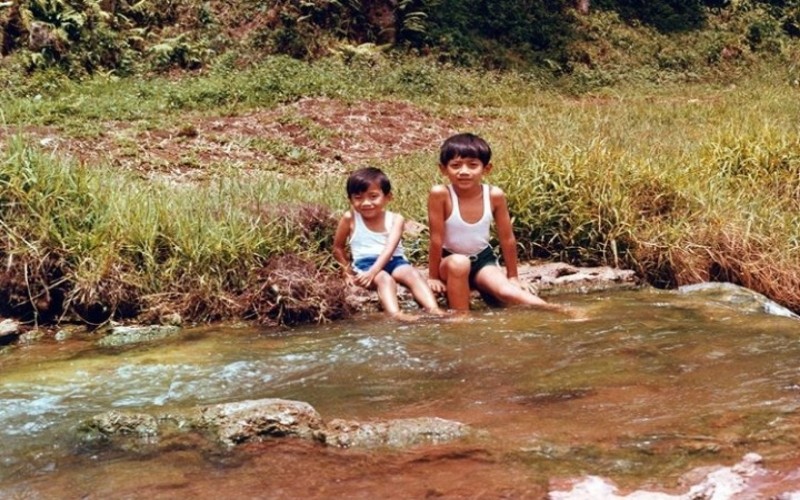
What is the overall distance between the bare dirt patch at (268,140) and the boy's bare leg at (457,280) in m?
4.29

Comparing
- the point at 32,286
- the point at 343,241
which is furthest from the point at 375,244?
the point at 32,286

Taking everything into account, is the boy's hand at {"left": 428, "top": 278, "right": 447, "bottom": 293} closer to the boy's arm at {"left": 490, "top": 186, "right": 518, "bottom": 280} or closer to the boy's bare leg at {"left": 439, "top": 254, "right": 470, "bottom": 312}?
the boy's bare leg at {"left": 439, "top": 254, "right": 470, "bottom": 312}

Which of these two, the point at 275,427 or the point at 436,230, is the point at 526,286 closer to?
the point at 436,230

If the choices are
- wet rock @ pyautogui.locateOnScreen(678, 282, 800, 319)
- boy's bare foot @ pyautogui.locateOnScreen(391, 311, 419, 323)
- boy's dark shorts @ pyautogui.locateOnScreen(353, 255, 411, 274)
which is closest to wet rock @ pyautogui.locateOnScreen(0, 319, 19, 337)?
boy's dark shorts @ pyautogui.locateOnScreen(353, 255, 411, 274)

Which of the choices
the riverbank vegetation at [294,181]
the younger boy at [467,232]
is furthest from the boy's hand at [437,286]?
the riverbank vegetation at [294,181]

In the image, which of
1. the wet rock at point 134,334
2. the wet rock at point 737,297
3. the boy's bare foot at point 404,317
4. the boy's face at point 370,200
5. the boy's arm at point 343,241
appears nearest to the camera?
the wet rock at point 134,334

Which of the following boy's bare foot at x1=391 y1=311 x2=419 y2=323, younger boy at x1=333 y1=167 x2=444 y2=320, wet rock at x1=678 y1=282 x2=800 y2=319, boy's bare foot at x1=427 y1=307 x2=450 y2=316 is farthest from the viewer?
younger boy at x1=333 y1=167 x2=444 y2=320

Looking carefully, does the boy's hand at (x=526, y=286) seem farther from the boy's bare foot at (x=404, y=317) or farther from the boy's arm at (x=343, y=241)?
the boy's arm at (x=343, y=241)

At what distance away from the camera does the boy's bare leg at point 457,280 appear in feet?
17.0

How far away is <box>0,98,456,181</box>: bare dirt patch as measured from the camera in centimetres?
934

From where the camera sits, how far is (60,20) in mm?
14016

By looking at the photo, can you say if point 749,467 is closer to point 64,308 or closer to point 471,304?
point 471,304

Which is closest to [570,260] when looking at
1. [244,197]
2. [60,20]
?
[244,197]

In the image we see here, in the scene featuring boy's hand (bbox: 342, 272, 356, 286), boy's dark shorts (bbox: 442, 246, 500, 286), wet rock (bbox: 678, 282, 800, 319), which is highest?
boy's dark shorts (bbox: 442, 246, 500, 286)
